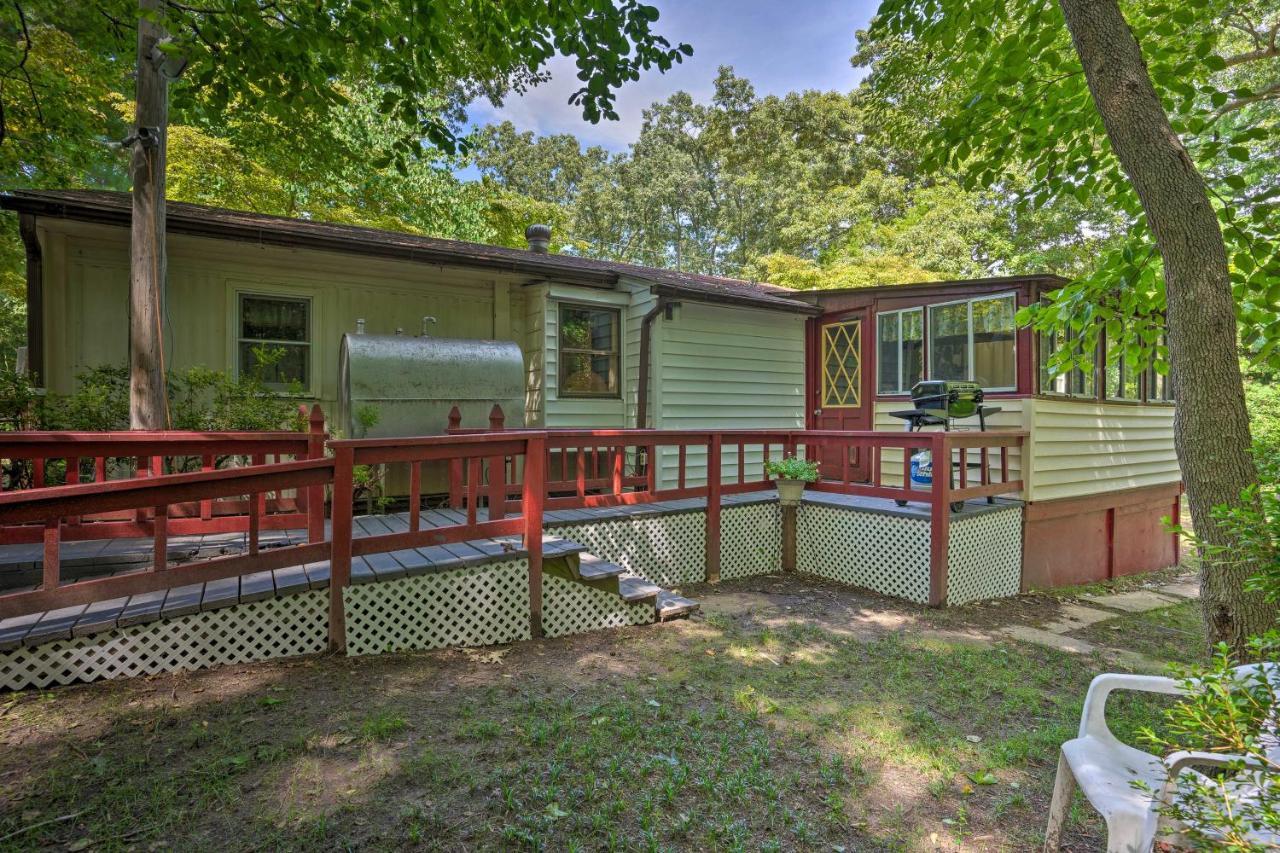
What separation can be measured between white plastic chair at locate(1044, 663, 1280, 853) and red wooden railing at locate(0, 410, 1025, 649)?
9.89 ft

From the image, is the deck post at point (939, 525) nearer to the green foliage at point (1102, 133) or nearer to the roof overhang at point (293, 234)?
the green foliage at point (1102, 133)

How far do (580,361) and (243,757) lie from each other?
6.40m

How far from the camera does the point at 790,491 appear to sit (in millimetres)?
6539

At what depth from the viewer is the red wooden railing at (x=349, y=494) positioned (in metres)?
2.91

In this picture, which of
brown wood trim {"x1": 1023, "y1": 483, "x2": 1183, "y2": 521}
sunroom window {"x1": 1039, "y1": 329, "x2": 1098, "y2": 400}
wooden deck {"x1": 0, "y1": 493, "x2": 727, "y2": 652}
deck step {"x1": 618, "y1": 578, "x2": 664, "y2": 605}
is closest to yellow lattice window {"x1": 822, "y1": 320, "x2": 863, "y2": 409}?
sunroom window {"x1": 1039, "y1": 329, "x2": 1098, "y2": 400}

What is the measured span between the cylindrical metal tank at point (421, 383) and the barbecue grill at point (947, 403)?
4.52 meters

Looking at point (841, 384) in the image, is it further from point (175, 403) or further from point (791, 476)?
point (175, 403)

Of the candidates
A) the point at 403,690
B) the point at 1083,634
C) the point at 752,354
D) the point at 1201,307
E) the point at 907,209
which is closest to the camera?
the point at 1201,307

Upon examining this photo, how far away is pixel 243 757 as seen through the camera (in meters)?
2.49

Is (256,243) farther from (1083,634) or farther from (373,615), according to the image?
(1083,634)

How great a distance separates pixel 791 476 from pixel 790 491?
0.19 metres

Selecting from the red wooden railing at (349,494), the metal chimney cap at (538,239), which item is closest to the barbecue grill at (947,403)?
the red wooden railing at (349,494)

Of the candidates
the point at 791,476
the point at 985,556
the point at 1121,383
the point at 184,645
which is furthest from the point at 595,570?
the point at 1121,383

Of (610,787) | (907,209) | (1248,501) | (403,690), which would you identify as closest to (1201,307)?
(1248,501)
